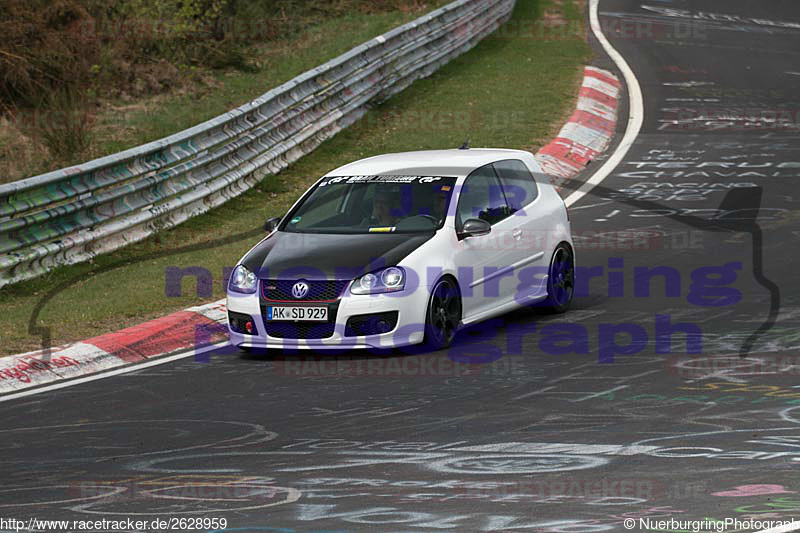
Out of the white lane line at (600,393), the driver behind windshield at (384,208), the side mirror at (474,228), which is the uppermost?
the driver behind windshield at (384,208)

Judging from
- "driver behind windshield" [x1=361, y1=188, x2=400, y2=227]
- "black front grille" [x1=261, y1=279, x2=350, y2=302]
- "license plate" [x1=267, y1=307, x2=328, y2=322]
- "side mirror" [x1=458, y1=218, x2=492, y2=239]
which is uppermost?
"driver behind windshield" [x1=361, y1=188, x2=400, y2=227]

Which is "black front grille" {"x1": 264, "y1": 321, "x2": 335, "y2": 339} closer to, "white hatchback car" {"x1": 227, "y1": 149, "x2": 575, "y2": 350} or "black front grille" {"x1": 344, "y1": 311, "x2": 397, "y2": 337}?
"white hatchback car" {"x1": 227, "y1": 149, "x2": 575, "y2": 350}

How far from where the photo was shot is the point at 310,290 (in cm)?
1056

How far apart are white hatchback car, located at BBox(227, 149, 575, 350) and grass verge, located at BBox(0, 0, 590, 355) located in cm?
165

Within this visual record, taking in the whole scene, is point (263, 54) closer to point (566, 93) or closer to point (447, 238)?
point (566, 93)

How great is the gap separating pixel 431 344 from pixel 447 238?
3.21ft

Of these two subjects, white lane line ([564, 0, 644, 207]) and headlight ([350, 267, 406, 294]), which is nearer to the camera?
headlight ([350, 267, 406, 294])

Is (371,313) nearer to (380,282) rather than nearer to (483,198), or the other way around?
(380,282)

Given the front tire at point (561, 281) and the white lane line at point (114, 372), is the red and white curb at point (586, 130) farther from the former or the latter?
the white lane line at point (114, 372)

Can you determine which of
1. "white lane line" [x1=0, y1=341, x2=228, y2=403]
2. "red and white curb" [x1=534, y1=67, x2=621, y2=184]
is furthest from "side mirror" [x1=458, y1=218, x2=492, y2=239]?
"red and white curb" [x1=534, y1=67, x2=621, y2=184]

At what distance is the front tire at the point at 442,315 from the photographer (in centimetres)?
1064

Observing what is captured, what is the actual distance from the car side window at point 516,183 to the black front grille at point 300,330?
246 cm

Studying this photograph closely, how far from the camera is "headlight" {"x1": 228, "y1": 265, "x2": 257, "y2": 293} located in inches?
428

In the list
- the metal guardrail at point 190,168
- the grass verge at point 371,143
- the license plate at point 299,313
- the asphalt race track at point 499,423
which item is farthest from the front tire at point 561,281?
the metal guardrail at point 190,168
